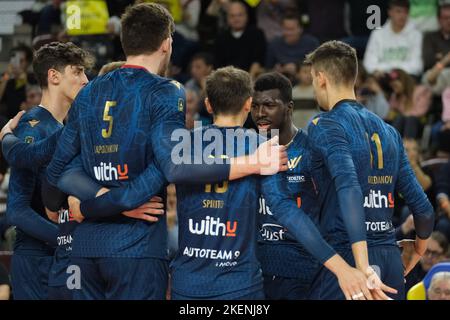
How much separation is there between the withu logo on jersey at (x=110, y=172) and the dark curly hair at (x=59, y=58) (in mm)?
1381

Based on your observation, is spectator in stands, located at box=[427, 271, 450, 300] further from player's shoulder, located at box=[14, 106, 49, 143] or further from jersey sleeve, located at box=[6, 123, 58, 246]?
player's shoulder, located at box=[14, 106, 49, 143]

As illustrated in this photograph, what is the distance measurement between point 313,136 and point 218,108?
0.61 metres

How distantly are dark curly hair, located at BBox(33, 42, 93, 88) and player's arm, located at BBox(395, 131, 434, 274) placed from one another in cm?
237

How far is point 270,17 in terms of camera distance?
14.5 m

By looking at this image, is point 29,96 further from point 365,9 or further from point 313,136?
point 313,136

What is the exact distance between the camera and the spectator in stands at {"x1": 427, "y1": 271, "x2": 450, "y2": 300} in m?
7.77

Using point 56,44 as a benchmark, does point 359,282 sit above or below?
below

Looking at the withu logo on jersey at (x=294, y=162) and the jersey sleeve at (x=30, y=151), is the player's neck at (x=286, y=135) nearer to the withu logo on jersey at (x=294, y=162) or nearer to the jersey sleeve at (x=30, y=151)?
the withu logo on jersey at (x=294, y=162)

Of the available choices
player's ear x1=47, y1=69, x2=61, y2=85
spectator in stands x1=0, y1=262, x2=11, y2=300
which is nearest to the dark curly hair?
player's ear x1=47, y1=69, x2=61, y2=85

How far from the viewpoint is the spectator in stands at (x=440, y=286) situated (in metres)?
7.77
